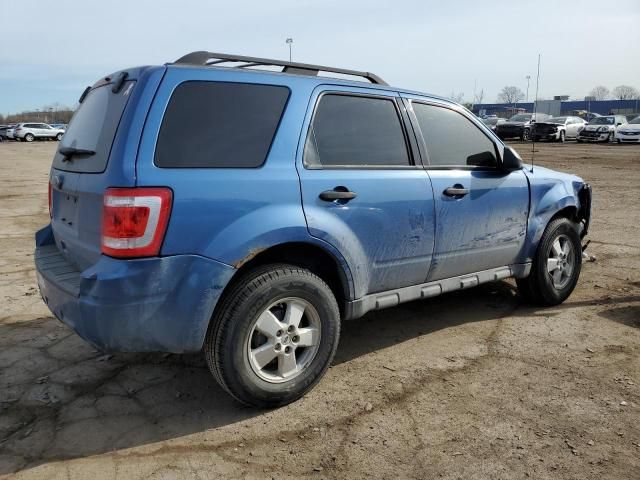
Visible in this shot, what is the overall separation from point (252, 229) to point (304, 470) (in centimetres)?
122

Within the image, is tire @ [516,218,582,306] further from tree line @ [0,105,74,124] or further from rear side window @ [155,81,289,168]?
tree line @ [0,105,74,124]

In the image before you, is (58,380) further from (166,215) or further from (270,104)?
(270,104)

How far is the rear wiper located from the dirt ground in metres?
1.42

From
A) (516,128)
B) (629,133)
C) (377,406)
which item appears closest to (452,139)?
(377,406)

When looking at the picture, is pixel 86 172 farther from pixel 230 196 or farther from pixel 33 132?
pixel 33 132

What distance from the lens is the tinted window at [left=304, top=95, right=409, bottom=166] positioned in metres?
3.37

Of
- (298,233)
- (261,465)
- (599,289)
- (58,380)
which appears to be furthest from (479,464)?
(599,289)

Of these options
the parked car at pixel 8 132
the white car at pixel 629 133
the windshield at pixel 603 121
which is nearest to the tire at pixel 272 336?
the white car at pixel 629 133

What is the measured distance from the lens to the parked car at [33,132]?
155 feet

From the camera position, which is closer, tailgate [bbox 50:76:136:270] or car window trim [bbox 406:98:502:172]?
tailgate [bbox 50:76:136:270]

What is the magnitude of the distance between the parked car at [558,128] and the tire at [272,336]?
32.6m

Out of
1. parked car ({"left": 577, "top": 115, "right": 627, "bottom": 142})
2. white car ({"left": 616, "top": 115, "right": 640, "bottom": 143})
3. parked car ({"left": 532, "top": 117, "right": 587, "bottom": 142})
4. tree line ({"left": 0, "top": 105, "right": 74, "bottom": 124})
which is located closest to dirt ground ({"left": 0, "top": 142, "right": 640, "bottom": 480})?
white car ({"left": 616, "top": 115, "right": 640, "bottom": 143})

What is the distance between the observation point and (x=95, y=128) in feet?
10.4

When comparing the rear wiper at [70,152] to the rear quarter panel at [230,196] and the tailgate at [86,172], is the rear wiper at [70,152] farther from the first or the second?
the rear quarter panel at [230,196]
